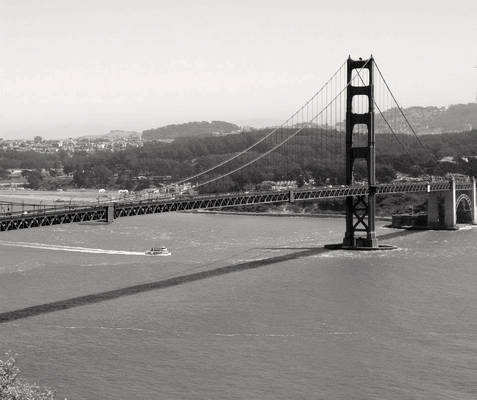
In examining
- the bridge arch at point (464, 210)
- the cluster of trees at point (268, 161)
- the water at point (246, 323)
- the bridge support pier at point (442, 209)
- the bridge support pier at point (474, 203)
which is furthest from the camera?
the cluster of trees at point (268, 161)

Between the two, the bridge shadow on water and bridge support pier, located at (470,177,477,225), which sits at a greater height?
bridge support pier, located at (470,177,477,225)

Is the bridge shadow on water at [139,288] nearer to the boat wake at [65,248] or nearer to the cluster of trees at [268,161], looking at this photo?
the boat wake at [65,248]

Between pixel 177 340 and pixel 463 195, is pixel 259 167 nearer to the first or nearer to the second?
pixel 463 195

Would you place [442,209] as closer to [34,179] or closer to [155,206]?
[155,206]

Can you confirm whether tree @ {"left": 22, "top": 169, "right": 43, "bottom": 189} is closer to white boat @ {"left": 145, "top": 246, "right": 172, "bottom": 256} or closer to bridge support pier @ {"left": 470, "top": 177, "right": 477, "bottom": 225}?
bridge support pier @ {"left": 470, "top": 177, "right": 477, "bottom": 225}

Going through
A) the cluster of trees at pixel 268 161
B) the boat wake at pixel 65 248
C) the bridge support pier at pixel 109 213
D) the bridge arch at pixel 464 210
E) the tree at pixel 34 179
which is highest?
the cluster of trees at pixel 268 161

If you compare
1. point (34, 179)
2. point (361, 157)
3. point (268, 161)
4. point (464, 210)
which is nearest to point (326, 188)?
point (361, 157)

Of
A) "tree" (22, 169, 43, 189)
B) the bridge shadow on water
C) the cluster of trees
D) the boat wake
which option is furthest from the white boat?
"tree" (22, 169, 43, 189)

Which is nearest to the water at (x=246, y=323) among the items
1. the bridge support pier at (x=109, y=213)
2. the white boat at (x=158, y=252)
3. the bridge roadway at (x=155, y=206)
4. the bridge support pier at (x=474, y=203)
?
the white boat at (x=158, y=252)
